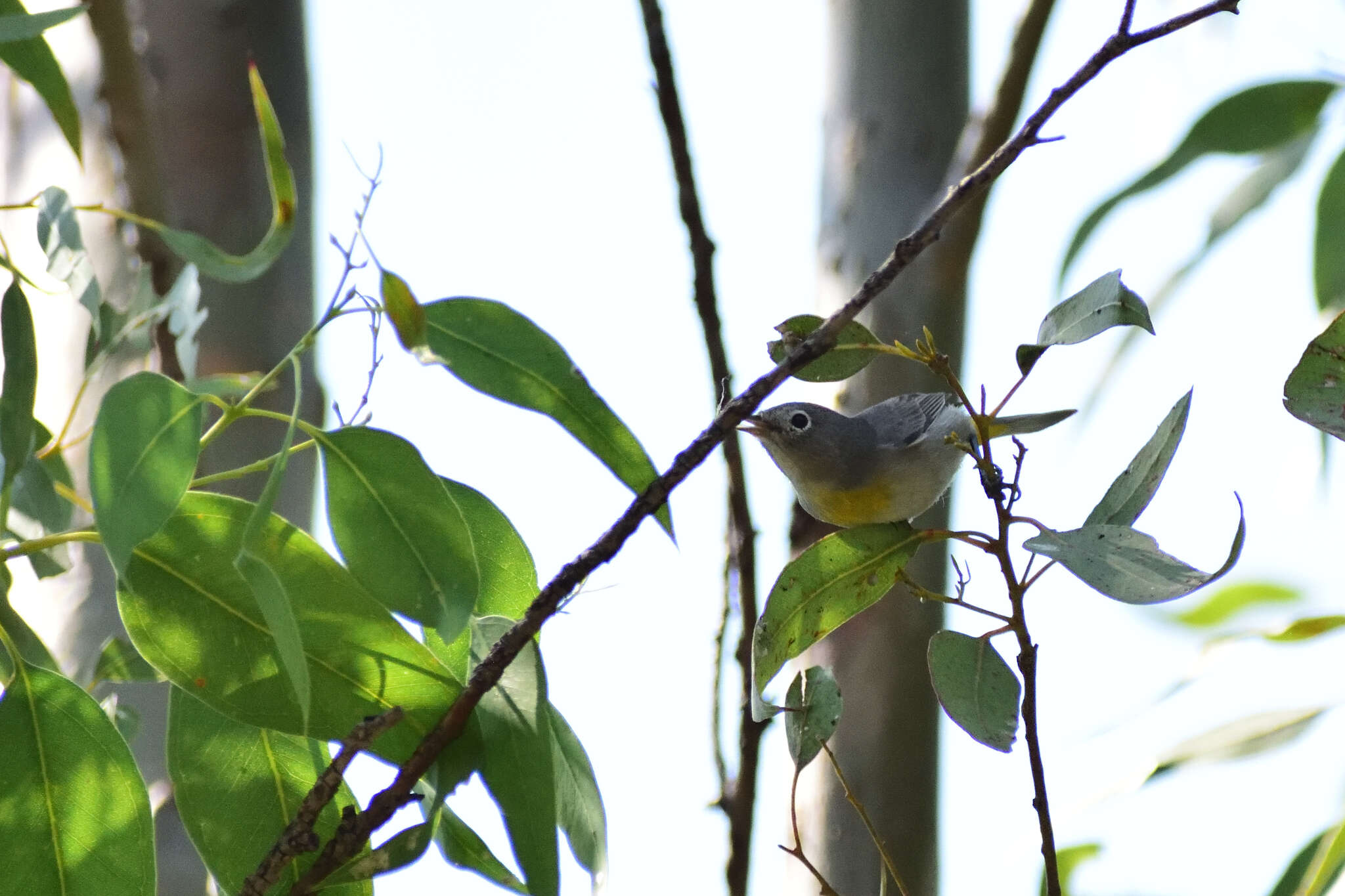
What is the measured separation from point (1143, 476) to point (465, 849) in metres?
0.44

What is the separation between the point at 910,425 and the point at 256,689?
3.11ft

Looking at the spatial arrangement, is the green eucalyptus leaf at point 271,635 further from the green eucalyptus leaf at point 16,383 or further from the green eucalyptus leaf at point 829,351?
the green eucalyptus leaf at point 829,351

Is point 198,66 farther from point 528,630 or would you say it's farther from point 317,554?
point 528,630

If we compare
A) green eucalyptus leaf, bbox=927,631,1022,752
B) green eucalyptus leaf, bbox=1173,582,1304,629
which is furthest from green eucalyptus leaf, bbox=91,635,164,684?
green eucalyptus leaf, bbox=1173,582,1304,629

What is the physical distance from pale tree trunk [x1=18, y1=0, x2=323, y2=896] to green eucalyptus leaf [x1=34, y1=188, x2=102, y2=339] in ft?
1.47

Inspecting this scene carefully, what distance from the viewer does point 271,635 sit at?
2.08ft

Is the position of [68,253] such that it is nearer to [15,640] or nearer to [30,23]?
[30,23]

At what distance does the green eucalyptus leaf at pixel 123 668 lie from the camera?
952 mm

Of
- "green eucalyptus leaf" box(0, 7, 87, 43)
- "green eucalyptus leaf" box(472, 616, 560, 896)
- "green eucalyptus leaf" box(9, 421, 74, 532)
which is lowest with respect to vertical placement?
"green eucalyptus leaf" box(472, 616, 560, 896)

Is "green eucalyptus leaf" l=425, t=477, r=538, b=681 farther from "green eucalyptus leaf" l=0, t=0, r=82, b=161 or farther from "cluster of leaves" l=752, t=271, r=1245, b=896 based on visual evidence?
"green eucalyptus leaf" l=0, t=0, r=82, b=161

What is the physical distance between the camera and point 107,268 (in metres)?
1.31

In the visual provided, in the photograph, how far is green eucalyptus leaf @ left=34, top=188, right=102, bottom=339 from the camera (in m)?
0.76

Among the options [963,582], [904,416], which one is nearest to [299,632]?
[963,582]

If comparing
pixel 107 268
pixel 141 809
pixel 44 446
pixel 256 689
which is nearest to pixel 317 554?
pixel 256 689
